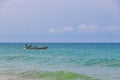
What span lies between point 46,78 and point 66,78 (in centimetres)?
91

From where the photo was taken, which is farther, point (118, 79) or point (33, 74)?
point (33, 74)

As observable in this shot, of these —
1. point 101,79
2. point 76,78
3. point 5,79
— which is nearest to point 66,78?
point 76,78

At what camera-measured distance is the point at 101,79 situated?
14.1 metres

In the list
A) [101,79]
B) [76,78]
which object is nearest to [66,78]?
[76,78]

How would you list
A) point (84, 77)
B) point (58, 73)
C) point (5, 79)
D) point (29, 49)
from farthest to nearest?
1. point (29, 49)
2. point (58, 73)
3. point (84, 77)
4. point (5, 79)

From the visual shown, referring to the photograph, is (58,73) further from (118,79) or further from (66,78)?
(118,79)

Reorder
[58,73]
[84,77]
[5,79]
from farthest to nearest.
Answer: [58,73] < [84,77] < [5,79]

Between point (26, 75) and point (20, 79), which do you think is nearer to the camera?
point (20, 79)

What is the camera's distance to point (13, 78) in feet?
46.7

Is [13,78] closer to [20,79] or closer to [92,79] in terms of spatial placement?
[20,79]

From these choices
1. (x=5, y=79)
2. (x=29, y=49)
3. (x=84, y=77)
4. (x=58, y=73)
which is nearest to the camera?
(x=5, y=79)

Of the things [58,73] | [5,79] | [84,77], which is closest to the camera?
[5,79]

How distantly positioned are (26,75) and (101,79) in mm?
3672

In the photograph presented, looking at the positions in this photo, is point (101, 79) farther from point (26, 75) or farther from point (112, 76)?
point (26, 75)
